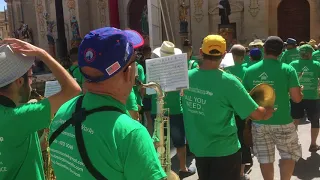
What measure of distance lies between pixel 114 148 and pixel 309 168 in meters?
4.77

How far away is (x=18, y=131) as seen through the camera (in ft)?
6.78

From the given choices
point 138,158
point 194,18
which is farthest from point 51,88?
point 194,18

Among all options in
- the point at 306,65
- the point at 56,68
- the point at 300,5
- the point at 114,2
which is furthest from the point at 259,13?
the point at 56,68

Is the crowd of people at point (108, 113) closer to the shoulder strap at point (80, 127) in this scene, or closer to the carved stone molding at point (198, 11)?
the shoulder strap at point (80, 127)

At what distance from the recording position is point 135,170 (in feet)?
4.76

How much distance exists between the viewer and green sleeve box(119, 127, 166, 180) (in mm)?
1451

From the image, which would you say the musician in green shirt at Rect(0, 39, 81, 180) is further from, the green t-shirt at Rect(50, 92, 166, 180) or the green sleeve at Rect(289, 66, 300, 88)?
the green sleeve at Rect(289, 66, 300, 88)

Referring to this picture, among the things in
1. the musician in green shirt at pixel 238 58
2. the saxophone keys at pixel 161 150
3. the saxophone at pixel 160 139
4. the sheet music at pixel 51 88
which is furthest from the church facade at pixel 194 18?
the saxophone keys at pixel 161 150

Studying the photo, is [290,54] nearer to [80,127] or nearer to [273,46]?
[273,46]

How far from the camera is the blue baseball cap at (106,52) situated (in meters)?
1.54

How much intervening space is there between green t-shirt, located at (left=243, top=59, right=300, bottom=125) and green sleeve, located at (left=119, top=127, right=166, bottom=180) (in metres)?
2.91

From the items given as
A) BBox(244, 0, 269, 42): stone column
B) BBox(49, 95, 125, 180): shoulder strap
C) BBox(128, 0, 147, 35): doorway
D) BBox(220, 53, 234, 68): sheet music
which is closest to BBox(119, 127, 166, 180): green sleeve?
BBox(49, 95, 125, 180): shoulder strap

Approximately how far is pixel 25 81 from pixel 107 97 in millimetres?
826

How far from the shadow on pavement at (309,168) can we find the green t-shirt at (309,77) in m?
1.01
